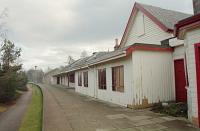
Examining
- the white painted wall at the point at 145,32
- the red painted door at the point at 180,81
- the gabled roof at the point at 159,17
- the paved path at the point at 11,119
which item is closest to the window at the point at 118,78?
the red painted door at the point at 180,81

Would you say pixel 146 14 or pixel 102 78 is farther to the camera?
pixel 146 14

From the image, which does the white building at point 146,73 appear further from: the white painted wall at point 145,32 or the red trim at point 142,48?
the white painted wall at point 145,32

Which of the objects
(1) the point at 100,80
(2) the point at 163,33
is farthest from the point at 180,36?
(1) the point at 100,80

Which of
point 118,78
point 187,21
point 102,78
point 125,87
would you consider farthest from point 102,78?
point 187,21

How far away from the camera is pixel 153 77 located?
34.7 feet

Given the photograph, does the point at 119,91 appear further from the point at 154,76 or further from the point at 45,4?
the point at 45,4

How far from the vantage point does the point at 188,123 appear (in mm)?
7109

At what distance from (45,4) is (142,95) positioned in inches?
332

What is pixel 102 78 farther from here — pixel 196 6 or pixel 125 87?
pixel 196 6

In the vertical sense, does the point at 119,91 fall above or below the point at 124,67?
below

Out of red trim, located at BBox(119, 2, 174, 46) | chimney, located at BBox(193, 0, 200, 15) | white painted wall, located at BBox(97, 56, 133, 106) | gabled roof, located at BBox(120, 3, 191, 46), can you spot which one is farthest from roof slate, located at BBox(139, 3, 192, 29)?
chimney, located at BBox(193, 0, 200, 15)

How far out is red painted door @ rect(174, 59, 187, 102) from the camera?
10.5m

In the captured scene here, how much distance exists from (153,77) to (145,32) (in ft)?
19.2

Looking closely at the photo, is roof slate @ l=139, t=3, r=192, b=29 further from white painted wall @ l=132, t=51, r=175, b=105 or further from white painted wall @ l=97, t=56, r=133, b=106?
white painted wall @ l=97, t=56, r=133, b=106
